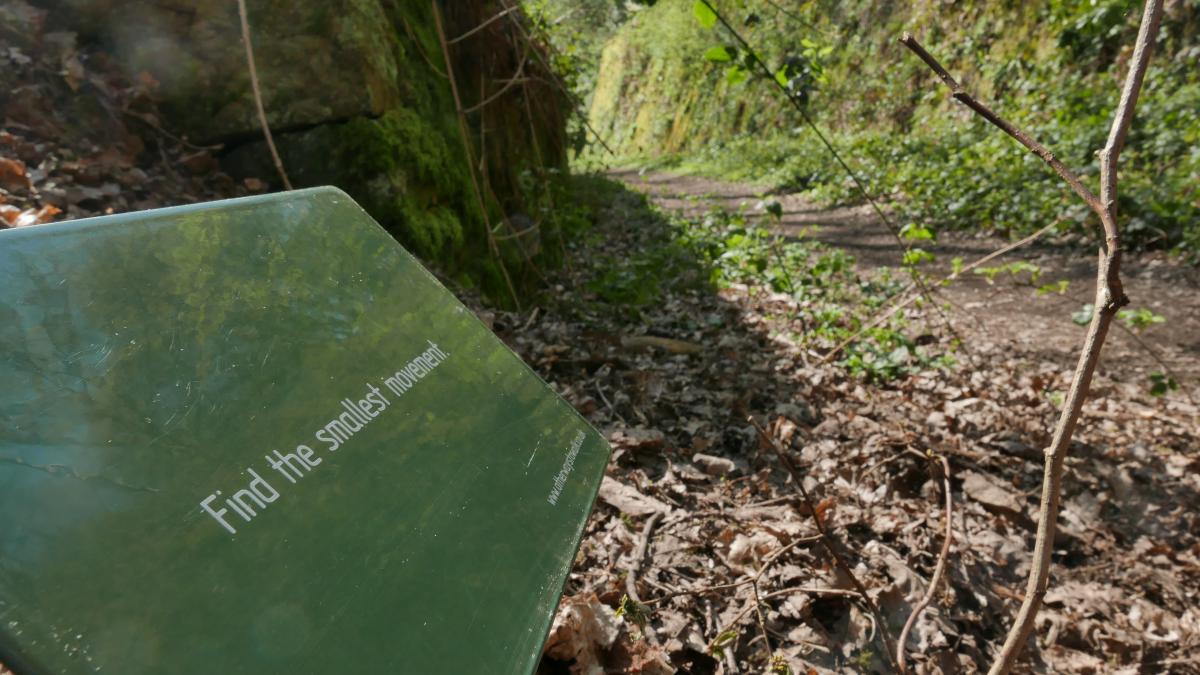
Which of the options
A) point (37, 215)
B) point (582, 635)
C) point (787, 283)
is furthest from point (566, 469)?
point (787, 283)

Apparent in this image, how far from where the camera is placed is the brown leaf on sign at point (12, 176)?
6.73 ft

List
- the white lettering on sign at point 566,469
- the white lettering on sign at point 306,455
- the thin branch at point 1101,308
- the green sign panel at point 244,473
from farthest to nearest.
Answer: the white lettering on sign at point 566,469 < the thin branch at point 1101,308 < the white lettering on sign at point 306,455 < the green sign panel at point 244,473

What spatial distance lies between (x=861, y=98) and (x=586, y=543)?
13147 mm

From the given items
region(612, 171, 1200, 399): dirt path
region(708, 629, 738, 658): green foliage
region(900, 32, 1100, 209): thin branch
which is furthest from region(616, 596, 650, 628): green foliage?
region(612, 171, 1200, 399): dirt path

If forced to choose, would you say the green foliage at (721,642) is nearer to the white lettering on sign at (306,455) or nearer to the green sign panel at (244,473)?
the green sign panel at (244,473)

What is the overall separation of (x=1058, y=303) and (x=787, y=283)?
208 cm

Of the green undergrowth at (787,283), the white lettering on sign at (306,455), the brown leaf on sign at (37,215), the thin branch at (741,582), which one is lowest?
the green undergrowth at (787,283)

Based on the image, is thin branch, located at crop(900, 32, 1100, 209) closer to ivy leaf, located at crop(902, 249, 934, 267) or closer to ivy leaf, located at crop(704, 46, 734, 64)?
ivy leaf, located at crop(704, 46, 734, 64)

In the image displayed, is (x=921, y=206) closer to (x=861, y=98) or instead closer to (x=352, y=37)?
(x=861, y=98)

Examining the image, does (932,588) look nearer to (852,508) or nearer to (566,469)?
(852,508)

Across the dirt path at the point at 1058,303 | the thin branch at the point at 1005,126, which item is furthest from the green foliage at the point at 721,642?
the dirt path at the point at 1058,303

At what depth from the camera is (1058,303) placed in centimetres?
468

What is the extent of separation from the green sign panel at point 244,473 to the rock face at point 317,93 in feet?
6.40

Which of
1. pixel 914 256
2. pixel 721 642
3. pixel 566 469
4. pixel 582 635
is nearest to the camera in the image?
pixel 566 469
